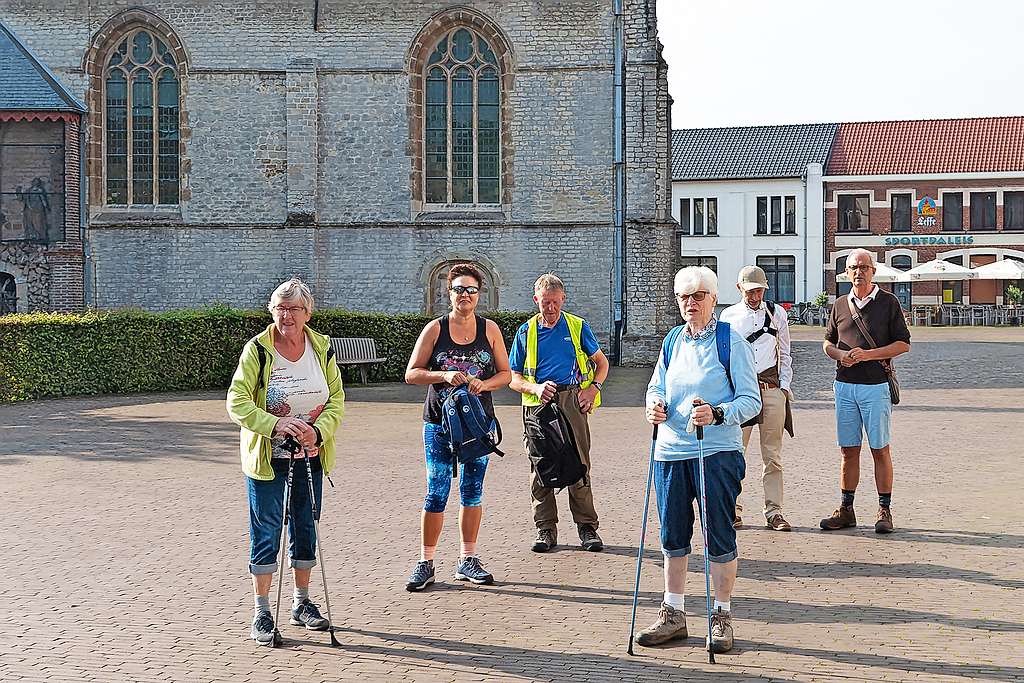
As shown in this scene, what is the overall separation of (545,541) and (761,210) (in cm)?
5190

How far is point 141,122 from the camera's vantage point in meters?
28.7

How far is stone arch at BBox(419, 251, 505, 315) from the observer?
28156mm

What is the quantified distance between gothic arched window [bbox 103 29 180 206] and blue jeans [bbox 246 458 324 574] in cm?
2328

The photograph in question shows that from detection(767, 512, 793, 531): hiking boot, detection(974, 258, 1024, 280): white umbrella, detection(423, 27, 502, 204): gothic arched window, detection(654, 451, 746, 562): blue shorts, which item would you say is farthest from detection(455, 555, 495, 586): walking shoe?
detection(974, 258, 1024, 280): white umbrella

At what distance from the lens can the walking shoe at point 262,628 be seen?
645cm

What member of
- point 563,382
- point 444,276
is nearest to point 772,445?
point 563,382

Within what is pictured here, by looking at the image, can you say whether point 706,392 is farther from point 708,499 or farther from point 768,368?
point 768,368

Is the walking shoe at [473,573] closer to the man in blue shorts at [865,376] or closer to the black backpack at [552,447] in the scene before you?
the black backpack at [552,447]

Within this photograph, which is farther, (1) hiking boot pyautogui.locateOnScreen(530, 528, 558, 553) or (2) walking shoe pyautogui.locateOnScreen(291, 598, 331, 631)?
(1) hiking boot pyautogui.locateOnScreen(530, 528, 558, 553)

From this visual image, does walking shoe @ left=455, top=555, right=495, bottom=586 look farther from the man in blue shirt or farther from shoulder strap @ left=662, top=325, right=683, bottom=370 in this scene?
shoulder strap @ left=662, top=325, right=683, bottom=370

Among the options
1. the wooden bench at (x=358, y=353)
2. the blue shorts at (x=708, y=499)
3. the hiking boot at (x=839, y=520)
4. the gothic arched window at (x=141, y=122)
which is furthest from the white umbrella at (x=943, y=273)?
the blue shorts at (x=708, y=499)

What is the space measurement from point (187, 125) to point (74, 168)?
8.85 feet

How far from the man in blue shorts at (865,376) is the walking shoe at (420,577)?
3.28m

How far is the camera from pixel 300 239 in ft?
92.7
